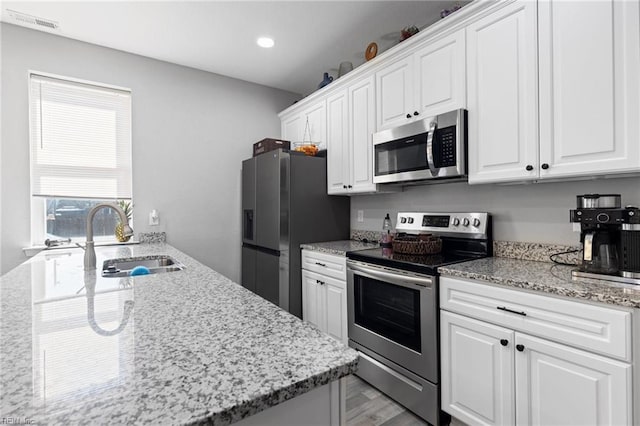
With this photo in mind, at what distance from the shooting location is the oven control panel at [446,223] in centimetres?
210

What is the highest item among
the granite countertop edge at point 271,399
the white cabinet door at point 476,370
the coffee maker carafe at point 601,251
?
the coffee maker carafe at point 601,251

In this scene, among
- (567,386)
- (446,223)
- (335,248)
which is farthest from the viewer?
(335,248)

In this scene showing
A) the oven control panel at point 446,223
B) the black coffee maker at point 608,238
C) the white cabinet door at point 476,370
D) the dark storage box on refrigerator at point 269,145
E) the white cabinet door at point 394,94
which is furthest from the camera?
the dark storage box on refrigerator at point 269,145

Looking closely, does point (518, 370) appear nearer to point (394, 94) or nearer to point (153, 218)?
point (394, 94)

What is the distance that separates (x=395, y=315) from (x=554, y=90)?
4.89 feet

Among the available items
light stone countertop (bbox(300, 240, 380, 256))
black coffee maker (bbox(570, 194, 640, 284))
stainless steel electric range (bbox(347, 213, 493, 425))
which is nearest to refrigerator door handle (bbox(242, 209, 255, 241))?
light stone countertop (bbox(300, 240, 380, 256))

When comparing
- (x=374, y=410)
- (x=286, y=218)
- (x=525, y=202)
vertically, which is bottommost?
(x=374, y=410)

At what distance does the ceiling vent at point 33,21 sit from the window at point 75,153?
15.1 inches

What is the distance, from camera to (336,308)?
2.48m

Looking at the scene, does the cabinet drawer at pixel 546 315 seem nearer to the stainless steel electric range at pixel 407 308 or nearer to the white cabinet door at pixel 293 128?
the stainless steel electric range at pixel 407 308

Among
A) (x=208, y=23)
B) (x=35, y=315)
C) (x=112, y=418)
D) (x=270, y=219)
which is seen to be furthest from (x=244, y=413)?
(x=208, y=23)

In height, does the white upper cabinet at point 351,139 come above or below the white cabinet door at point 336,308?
above

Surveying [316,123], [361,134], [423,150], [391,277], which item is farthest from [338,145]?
[391,277]

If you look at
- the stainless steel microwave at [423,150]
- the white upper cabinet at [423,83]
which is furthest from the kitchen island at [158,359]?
the white upper cabinet at [423,83]
